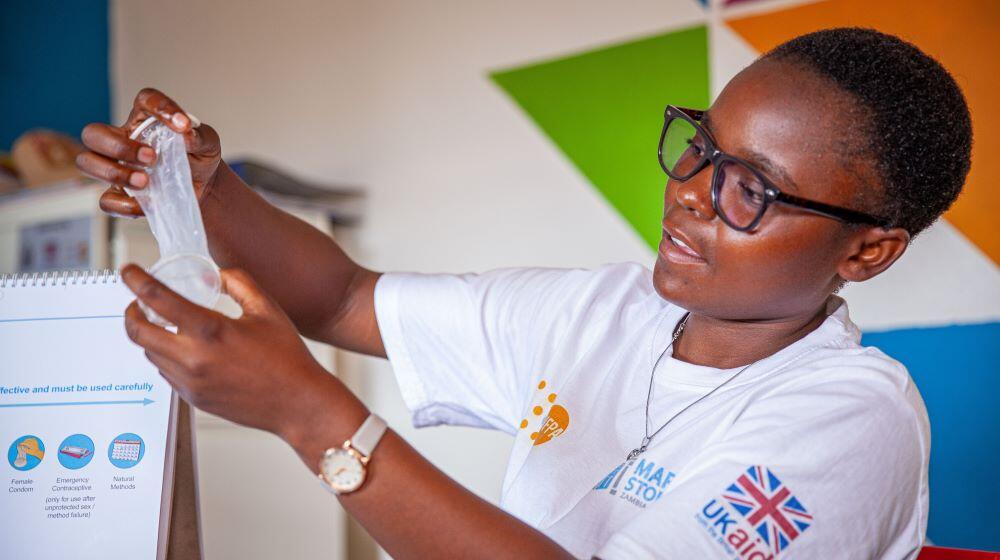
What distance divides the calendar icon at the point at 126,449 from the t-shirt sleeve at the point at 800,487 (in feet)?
1.72

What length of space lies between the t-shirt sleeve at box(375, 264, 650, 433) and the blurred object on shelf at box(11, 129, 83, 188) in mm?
1462

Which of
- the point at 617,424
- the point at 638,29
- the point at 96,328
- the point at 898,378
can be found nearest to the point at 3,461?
the point at 96,328

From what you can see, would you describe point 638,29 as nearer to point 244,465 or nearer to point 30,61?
point 244,465

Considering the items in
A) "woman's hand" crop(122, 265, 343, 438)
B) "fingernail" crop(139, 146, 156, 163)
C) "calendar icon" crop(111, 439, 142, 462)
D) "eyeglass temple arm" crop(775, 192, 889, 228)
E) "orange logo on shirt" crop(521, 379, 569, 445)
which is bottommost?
"calendar icon" crop(111, 439, 142, 462)

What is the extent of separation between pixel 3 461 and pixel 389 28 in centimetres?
173

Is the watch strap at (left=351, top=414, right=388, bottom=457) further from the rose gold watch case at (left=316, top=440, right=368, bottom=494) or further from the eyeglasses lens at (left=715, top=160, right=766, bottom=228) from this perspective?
the eyeglasses lens at (left=715, top=160, right=766, bottom=228)

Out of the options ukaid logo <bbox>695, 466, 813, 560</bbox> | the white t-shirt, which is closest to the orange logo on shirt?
the white t-shirt

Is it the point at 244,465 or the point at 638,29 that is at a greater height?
the point at 638,29

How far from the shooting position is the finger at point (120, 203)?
959 millimetres

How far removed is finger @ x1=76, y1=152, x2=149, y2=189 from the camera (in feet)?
3.01

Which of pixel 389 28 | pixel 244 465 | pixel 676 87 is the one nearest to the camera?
pixel 676 87

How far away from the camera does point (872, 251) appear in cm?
100

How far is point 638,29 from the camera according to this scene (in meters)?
2.11

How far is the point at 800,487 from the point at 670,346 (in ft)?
1.02
